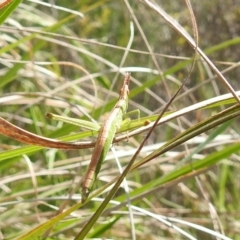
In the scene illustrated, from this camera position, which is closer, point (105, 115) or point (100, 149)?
point (100, 149)

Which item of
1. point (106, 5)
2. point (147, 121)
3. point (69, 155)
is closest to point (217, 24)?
point (106, 5)

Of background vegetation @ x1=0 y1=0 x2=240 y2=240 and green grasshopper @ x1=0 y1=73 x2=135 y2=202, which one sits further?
background vegetation @ x1=0 y1=0 x2=240 y2=240

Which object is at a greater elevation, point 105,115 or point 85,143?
point 85,143

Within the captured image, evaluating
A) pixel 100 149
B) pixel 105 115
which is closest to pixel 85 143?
pixel 100 149

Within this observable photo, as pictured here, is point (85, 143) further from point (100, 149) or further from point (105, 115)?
point (105, 115)

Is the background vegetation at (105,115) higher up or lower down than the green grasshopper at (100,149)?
lower down

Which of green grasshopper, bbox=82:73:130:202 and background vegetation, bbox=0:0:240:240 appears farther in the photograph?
Answer: background vegetation, bbox=0:0:240:240

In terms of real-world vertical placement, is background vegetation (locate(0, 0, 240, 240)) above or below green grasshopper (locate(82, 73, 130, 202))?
below

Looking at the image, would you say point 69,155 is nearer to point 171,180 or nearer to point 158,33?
point 171,180
